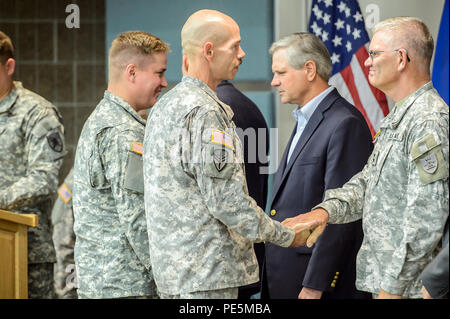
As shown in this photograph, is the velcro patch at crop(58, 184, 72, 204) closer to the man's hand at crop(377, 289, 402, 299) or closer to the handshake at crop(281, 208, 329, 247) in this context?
the handshake at crop(281, 208, 329, 247)

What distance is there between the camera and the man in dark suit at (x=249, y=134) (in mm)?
3506

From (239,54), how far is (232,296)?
3.05ft

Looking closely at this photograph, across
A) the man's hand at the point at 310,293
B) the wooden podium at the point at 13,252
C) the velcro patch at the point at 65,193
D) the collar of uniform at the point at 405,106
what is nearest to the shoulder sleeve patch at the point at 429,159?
the collar of uniform at the point at 405,106

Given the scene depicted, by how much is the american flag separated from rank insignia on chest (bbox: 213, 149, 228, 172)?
220cm

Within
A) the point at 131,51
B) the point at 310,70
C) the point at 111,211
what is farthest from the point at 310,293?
the point at 131,51

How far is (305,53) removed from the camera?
11.1 feet

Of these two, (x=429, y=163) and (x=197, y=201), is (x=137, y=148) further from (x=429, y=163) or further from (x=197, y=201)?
(x=429, y=163)

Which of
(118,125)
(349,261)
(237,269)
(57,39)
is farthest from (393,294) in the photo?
(57,39)

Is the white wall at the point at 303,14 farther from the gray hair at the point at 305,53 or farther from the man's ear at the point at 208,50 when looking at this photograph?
the man's ear at the point at 208,50

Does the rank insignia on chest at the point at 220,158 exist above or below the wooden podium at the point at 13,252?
above

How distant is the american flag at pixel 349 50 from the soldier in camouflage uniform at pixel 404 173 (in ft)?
5.77

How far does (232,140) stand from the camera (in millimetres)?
2482
